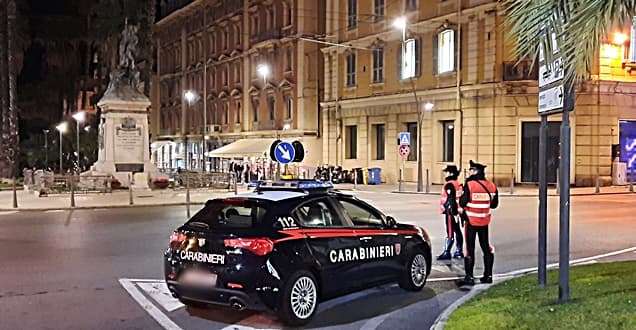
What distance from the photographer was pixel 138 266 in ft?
39.2

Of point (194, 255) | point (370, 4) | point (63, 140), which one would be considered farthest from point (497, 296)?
point (63, 140)

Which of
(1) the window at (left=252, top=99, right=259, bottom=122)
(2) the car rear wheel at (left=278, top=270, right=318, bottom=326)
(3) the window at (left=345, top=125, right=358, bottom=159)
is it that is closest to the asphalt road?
(2) the car rear wheel at (left=278, top=270, right=318, bottom=326)

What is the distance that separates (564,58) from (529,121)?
29325 millimetres

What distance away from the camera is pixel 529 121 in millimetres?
36125

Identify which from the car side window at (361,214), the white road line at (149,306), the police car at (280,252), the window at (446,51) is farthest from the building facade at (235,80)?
the police car at (280,252)

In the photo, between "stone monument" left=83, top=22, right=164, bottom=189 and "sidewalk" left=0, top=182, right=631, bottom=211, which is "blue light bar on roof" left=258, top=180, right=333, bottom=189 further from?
"stone monument" left=83, top=22, right=164, bottom=189

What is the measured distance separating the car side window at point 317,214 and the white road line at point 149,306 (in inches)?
72.3

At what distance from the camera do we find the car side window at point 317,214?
8.25 metres

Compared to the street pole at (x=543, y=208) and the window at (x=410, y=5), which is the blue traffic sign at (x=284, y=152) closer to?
the street pole at (x=543, y=208)

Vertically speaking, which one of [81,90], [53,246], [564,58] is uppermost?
[81,90]

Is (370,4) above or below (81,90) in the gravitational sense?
above

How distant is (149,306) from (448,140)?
32776mm

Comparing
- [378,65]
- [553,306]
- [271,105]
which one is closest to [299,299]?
[553,306]

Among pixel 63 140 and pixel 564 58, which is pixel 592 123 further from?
pixel 63 140
